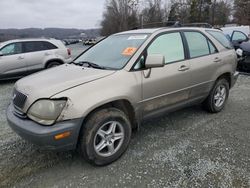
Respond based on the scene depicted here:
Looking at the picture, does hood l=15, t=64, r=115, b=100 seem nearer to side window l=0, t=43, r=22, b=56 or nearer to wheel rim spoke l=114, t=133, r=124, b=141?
wheel rim spoke l=114, t=133, r=124, b=141

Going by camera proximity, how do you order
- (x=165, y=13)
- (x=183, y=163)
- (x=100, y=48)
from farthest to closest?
(x=165, y=13)
(x=100, y=48)
(x=183, y=163)

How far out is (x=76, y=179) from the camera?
282cm

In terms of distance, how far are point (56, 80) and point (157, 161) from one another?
65.6 inches

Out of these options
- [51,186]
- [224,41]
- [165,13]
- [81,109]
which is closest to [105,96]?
[81,109]

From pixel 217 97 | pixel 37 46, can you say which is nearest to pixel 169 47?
pixel 217 97

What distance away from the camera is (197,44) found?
164 inches

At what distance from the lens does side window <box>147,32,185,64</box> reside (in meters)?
3.53

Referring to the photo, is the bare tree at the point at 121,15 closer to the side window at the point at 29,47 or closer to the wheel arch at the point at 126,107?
the side window at the point at 29,47

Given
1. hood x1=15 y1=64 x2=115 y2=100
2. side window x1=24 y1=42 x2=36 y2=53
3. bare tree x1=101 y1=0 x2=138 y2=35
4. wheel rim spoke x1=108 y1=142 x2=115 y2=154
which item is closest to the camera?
hood x1=15 y1=64 x2=115 y2=100

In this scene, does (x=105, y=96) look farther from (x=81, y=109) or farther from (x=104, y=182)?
(x=104, y=182)

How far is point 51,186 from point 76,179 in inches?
11.3

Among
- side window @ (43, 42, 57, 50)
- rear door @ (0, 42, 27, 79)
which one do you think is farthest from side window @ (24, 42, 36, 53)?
side window @ (43, 42, 57, 50)

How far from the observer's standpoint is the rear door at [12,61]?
8156 mm

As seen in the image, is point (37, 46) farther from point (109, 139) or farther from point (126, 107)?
point (109, 139)
